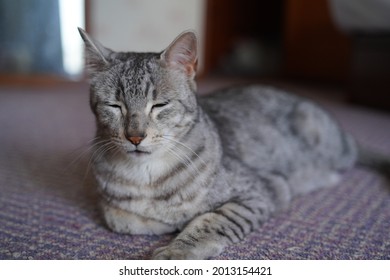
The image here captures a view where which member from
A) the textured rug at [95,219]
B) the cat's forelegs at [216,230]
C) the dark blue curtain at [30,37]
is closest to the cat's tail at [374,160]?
the textured rug at [95,219]

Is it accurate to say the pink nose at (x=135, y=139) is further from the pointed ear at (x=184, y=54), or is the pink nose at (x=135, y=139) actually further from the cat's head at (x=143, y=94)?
the pointed ear at (x=184, y=54)

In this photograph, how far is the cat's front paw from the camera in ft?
2.98

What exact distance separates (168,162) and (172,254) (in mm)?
273

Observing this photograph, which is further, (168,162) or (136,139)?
(168,162)

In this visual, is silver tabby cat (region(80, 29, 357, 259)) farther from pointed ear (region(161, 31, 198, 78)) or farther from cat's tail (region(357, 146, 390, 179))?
cat's tail (region(357, 146, 390, 179))

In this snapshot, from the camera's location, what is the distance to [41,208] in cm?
126

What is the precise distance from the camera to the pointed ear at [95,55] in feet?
3.62

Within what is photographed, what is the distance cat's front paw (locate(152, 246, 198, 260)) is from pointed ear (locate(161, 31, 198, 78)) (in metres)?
0.47

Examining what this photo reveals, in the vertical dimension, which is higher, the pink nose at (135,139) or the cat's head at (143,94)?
the cat's head at (143,94)

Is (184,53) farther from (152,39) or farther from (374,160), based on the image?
(152,39)

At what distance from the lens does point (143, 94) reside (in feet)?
3.41

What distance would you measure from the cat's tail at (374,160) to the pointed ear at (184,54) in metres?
0.93

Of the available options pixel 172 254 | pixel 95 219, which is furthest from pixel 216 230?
pixel 95 219
